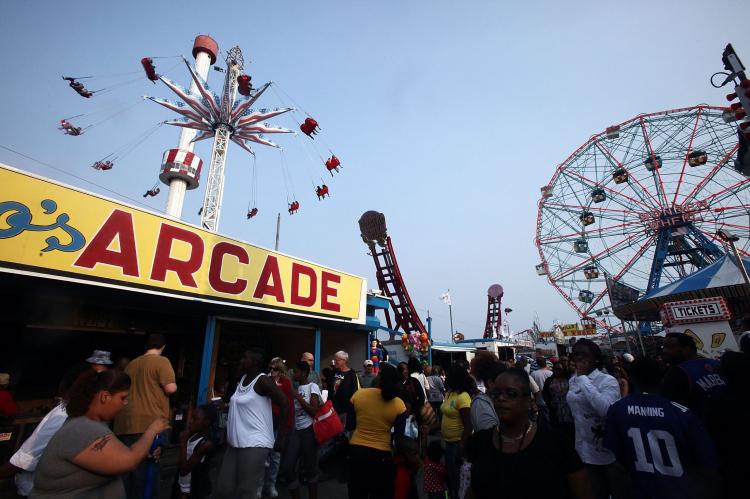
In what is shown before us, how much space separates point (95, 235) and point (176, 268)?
1443 mm

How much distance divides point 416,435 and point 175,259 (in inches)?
226

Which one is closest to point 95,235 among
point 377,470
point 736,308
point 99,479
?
point 99,479

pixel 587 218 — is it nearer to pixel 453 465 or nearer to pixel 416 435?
pixel 453 465

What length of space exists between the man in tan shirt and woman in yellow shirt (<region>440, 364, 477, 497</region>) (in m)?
3.23

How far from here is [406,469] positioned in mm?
3352

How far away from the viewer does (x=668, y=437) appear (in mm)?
2602

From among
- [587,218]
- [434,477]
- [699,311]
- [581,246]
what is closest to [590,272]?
[581,246]

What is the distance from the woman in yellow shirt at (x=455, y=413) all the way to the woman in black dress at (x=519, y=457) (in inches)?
73.7

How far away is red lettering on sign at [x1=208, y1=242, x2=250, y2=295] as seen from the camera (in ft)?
25.1

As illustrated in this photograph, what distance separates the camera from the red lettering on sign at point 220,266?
7.65 metres

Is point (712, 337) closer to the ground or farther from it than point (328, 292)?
closer to the ground

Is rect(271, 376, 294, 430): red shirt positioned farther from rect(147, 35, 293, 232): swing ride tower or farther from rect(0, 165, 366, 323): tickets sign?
rect(147, 35, 293, 232): swing ride tower

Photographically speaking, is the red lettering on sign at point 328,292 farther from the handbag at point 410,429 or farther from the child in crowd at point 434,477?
the child in crowd at point 434,477

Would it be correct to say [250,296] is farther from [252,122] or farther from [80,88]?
[80,88]
